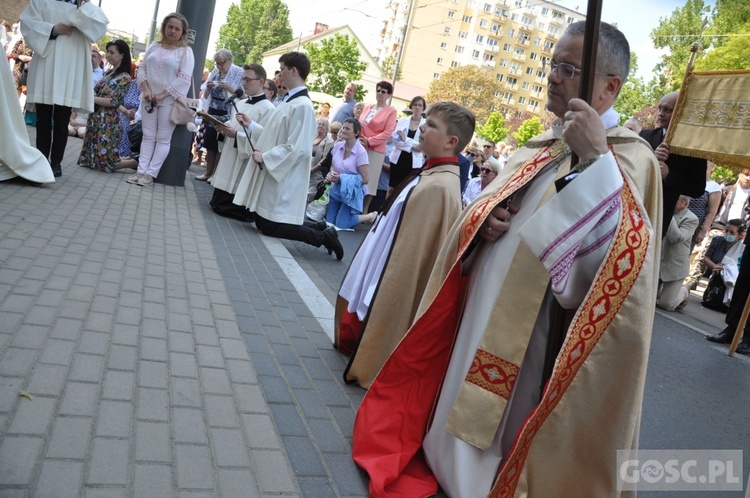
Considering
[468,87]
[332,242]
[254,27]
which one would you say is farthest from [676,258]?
[254,27]

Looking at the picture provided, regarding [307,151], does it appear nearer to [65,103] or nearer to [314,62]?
[65,103]

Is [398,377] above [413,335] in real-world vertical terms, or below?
below

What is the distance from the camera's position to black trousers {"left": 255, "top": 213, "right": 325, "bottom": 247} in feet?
26.4

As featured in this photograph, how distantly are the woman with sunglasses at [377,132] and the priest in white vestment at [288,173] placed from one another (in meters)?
3.09

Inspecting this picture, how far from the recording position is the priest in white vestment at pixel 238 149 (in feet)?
29.5

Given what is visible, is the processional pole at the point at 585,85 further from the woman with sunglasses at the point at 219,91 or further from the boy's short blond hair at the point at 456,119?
the woman with sunglasses at the point at 219,91

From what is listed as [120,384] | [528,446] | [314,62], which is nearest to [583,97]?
[528,446]

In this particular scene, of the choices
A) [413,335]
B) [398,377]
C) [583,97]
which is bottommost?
[398,377]

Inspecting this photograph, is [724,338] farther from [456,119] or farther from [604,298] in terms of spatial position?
[604,298]

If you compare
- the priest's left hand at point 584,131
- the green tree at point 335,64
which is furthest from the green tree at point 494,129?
the priest's left hand at point 584,131

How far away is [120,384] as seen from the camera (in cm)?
351

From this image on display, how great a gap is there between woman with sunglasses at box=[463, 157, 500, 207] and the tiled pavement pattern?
15.0 ft

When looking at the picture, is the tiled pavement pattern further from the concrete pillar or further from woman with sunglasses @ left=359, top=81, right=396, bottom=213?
woman with sunglasses @ left=359, top=81, right=396, bottom=213

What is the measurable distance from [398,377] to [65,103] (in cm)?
653
